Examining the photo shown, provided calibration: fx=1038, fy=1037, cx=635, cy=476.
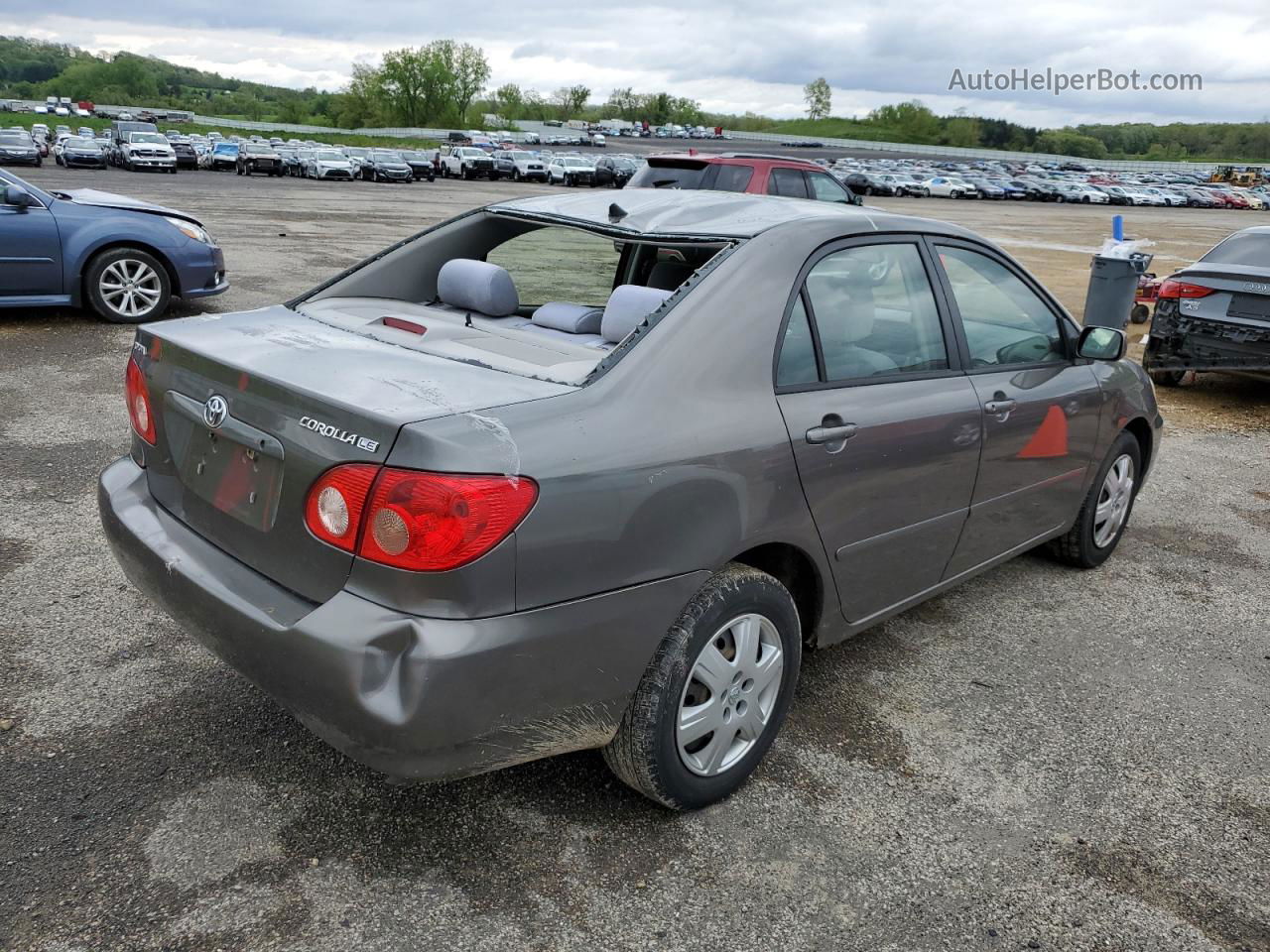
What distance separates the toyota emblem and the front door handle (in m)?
2.43

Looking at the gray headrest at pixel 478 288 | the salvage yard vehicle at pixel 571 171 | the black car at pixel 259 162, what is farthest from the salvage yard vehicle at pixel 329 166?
the gray headrest at pixel 478 288

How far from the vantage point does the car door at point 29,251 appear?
8281 millimetres

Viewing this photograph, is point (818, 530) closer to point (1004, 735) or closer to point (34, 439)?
point (1004, 735)

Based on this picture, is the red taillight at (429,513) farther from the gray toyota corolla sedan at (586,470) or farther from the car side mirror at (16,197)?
the car side mirror at (16,197)

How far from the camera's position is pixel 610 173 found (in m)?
48.5

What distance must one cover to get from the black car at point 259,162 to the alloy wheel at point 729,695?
45.9 m

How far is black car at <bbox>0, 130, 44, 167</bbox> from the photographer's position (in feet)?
129

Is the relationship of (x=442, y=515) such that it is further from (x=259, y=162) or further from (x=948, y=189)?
(x=948, y=189)

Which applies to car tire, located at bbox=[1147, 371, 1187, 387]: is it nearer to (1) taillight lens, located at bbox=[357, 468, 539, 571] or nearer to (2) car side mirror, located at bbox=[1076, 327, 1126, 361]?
(2) car side mirror, located at bbox=[1076, 327, 1126, 361]

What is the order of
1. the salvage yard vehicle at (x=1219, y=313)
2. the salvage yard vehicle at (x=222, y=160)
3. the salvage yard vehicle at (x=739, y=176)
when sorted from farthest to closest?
the salvage yard vehicle at (x=222, y=160) < the salvage yard vehicle at (x=739, y=176) < the salvage yard vehicle at (x=1219, y=313)

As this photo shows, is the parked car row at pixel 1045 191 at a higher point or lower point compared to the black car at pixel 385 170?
higher

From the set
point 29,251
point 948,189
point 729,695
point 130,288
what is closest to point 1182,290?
point 729,695

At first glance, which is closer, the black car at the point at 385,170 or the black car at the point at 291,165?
the black car at the point at 385,170

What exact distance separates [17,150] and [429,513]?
46136 millimetres
